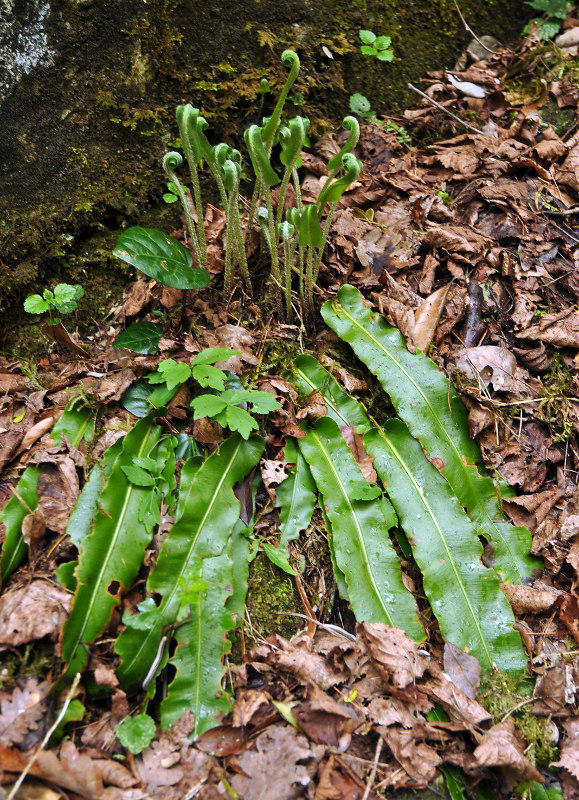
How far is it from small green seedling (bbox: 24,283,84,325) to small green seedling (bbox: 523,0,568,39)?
3879mm

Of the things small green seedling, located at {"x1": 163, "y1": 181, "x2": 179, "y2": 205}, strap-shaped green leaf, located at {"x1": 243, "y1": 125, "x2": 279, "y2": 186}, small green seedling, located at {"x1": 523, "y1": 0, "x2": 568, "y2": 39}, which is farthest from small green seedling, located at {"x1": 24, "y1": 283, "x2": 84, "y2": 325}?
small green seedling, located at {"x1": 523, "y1": 0, "x2": 568, "y2": 39}

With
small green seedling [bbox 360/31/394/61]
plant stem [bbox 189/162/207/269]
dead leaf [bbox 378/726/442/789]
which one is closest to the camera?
dead leaf [bbox 378/726/442/789]

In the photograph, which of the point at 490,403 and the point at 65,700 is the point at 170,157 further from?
the point at 65,700

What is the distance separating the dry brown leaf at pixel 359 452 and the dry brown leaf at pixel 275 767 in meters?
1.08

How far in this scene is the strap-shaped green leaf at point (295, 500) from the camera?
2379mm

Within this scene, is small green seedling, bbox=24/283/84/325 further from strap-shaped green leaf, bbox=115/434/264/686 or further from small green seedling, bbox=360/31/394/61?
small green seedling, bbox=360/31/394/61

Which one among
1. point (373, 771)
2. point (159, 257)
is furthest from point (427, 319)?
point (373, 771)

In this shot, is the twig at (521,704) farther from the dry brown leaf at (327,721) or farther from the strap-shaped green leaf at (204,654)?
the strap-shaped green leaf at (204,654)

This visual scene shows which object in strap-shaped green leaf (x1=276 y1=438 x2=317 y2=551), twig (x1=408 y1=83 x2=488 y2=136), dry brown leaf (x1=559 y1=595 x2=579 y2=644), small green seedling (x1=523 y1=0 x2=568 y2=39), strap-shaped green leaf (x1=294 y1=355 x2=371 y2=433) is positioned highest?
small green seedling (x1=523 y1=0 x2=568 y2=39)

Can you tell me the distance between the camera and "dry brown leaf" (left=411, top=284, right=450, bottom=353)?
2902 mm

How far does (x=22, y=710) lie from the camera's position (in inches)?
70.2

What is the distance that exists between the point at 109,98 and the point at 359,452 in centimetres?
232

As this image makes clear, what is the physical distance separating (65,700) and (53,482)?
2.81ft

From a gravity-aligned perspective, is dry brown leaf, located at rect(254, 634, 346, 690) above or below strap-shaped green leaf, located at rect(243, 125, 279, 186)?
below
